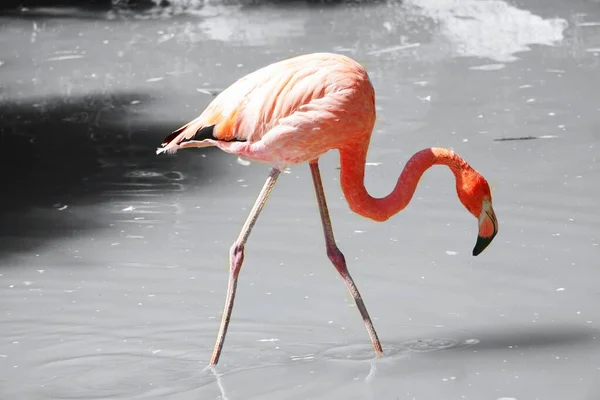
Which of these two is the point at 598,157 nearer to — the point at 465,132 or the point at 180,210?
the point at 465,132

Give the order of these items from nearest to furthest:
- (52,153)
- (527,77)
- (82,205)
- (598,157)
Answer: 1. (82,205)
2. (598,157)
3. (52,153)
4. (527,77)

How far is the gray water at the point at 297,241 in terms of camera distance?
3.67 m

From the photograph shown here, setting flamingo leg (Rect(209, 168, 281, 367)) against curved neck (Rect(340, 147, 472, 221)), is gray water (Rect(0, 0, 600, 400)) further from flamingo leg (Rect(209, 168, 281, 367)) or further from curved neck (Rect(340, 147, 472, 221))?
curved neck (Rect(340, 147, 472, 221))

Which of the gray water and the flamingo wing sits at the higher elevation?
the flamingo wing

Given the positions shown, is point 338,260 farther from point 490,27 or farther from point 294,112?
point 490,27

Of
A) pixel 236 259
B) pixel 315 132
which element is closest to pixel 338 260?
pixel 236 259

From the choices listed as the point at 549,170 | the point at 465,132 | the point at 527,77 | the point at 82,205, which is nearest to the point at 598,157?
the point at 549,170

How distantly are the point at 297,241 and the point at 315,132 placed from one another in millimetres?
1394

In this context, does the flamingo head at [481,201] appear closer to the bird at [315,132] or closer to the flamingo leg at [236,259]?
the bird at [315,132]

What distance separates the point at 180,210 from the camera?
213 inches

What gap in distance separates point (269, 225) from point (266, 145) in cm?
154

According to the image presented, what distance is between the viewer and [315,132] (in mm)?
3619

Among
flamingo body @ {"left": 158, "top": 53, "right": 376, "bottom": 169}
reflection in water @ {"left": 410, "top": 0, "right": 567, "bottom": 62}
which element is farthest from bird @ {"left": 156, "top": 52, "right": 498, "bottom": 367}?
reflection in water @ {"left": 410, "top": 0, "right": 567, "bottom": 62}

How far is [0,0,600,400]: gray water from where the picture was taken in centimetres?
367
